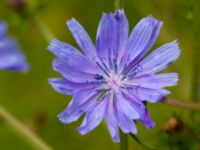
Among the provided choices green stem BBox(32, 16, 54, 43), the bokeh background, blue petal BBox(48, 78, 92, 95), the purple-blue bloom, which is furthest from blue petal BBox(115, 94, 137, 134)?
the bokeh background

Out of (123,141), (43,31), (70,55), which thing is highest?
(43,31)

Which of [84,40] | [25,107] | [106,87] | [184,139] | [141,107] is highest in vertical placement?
[25,107]

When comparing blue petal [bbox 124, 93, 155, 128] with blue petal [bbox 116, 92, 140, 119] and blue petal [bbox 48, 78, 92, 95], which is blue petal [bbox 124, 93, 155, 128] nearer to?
blue petal [bbox 116, 92, 140, 119]

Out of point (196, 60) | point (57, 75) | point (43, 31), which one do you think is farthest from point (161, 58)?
point (57, 75)

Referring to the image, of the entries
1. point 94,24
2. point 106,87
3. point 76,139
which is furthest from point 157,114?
point 106,87

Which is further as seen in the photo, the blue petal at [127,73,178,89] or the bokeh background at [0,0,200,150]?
the bokeh background at [0,0,200,150]

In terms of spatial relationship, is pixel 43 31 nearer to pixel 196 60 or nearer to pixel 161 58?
pixel 196 60

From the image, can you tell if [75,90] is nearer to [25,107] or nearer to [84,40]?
[84,40]
